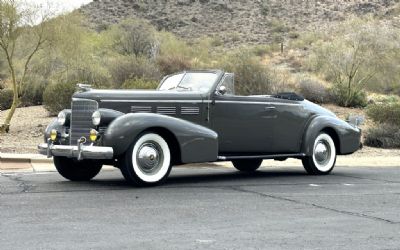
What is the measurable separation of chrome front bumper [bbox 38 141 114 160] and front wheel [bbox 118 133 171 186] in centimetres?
37

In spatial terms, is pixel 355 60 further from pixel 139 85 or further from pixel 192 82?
pixel 192 82

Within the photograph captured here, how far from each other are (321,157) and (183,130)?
3741 mm

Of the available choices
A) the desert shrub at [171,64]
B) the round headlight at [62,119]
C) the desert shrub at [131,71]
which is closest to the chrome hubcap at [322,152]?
the round headlight at [62,119]

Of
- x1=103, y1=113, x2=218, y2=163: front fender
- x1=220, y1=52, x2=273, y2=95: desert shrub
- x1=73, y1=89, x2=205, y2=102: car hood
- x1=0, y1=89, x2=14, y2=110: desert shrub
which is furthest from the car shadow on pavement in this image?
x1=0, y1=89, x2=14, y2=110: desert shrub

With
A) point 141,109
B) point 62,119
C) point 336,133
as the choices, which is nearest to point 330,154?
point 336,133

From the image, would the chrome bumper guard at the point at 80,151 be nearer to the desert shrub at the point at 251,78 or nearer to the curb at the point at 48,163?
the curb at the point at 48,163

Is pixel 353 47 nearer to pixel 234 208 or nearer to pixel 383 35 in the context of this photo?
pixel 383 35

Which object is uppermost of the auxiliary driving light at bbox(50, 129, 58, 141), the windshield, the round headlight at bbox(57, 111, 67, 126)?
the windshield

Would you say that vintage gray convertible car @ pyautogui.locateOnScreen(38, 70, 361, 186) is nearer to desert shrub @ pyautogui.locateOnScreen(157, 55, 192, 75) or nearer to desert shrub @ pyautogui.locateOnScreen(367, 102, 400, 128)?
desert shrub @ pyautogui.locateOnScreen(367, 102, 400, 128)

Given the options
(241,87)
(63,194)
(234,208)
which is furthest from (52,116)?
(234,208)

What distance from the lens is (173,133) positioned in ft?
35.7

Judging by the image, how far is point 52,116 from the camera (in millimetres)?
25953

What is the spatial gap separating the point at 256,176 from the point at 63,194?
4531mm

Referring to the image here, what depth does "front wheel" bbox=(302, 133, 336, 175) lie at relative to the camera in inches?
527
